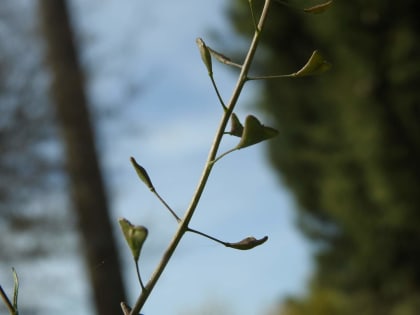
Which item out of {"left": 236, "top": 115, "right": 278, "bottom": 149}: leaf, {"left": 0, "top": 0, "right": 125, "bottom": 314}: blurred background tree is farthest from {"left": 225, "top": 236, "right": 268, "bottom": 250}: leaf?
{"left": 0, "top": 0, "right": 125, "bottom": 314}: blurred background tree

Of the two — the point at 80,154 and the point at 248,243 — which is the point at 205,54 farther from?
the point at 80,154

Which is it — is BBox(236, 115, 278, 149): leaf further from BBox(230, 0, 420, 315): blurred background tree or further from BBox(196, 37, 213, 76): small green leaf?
BBox(230, 0, 420, 315): blurred background tree

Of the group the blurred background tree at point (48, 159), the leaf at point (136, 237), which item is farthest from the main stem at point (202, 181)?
the blurred background tree at point (48, 159)

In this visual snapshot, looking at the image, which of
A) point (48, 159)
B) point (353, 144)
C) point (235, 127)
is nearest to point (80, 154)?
point (48, 159)

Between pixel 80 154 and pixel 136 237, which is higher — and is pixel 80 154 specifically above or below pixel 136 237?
above

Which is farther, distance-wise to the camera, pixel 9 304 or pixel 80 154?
pixel 80 154

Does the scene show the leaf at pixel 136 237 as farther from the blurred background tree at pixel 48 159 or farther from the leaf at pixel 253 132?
the blurred background tree at pixel 48 159

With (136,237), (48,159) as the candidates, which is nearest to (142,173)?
(136,237)
